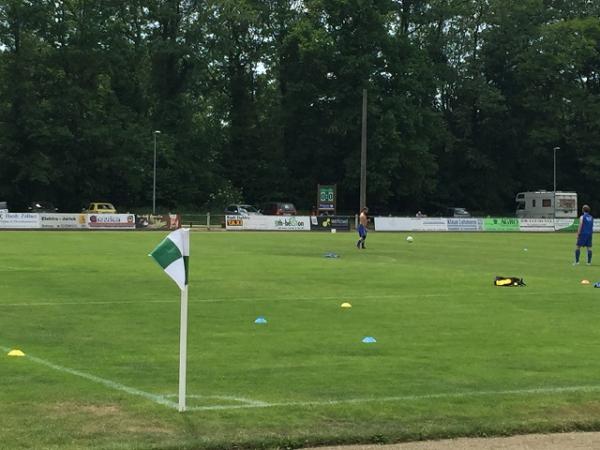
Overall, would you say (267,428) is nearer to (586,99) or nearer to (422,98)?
(422,98)

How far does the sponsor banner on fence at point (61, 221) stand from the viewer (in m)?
57.3

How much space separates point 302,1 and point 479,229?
3531 cm

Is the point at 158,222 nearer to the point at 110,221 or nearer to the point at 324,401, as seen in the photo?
the point at 110,221

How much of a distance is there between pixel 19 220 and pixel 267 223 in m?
17.1

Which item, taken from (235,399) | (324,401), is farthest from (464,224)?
(235,399)

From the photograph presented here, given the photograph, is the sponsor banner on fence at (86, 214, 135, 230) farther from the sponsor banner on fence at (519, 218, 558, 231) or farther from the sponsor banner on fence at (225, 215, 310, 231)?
the sponsor banner on fence at (519, 218, 558, 231)

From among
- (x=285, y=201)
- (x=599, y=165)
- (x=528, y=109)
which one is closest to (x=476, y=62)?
(x=528, y=109)

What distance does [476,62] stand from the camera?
90.9 metres

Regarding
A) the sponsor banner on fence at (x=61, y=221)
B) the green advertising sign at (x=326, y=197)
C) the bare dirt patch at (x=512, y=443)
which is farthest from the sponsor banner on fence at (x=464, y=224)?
the bare dirt patch at (x=512, y=443)

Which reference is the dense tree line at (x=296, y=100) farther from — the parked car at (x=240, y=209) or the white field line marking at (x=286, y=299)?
the white field line marking at (x=286, y=299)

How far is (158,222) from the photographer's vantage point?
202 ft

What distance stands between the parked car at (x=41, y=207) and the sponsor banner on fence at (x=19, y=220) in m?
16.8

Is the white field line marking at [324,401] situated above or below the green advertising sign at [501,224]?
below

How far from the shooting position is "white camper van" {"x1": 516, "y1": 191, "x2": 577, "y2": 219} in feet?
261
